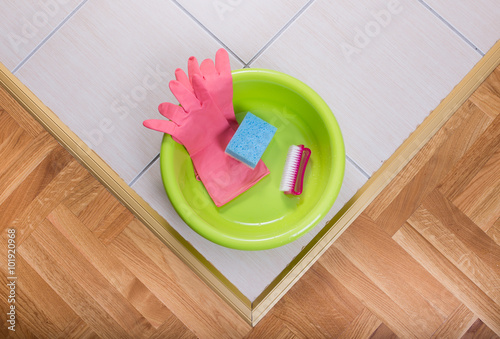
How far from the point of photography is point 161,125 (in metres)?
0.71

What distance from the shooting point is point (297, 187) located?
2.75 feet

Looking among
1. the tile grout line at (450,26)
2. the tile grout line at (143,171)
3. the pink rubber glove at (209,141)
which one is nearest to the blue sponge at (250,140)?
the pink rubber glove at (209,141)

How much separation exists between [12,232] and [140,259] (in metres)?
0.32

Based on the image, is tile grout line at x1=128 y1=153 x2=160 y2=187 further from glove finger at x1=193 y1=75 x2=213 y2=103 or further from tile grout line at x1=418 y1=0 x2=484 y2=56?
tile grout line at x1=418 y1=0 x2=484 y2=56

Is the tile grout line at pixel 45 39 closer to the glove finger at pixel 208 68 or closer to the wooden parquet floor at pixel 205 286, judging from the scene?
the wooden parquet floor at pixel 205 286

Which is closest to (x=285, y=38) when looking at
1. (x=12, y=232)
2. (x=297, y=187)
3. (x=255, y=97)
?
(x=255, y=97)

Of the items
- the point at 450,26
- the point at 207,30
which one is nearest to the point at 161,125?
the point at 207,30

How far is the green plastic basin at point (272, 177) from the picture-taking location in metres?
0.72

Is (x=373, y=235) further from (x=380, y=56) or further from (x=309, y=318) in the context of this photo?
(x=380, y=56)

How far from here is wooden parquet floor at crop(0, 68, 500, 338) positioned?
0.95 metres

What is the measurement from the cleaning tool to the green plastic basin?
0.07ft

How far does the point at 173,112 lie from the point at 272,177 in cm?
27

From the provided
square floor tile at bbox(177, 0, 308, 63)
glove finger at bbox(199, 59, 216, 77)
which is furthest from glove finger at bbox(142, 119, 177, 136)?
square floor tile at bbox(177, 0, 308, 63)

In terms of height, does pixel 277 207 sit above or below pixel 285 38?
below
